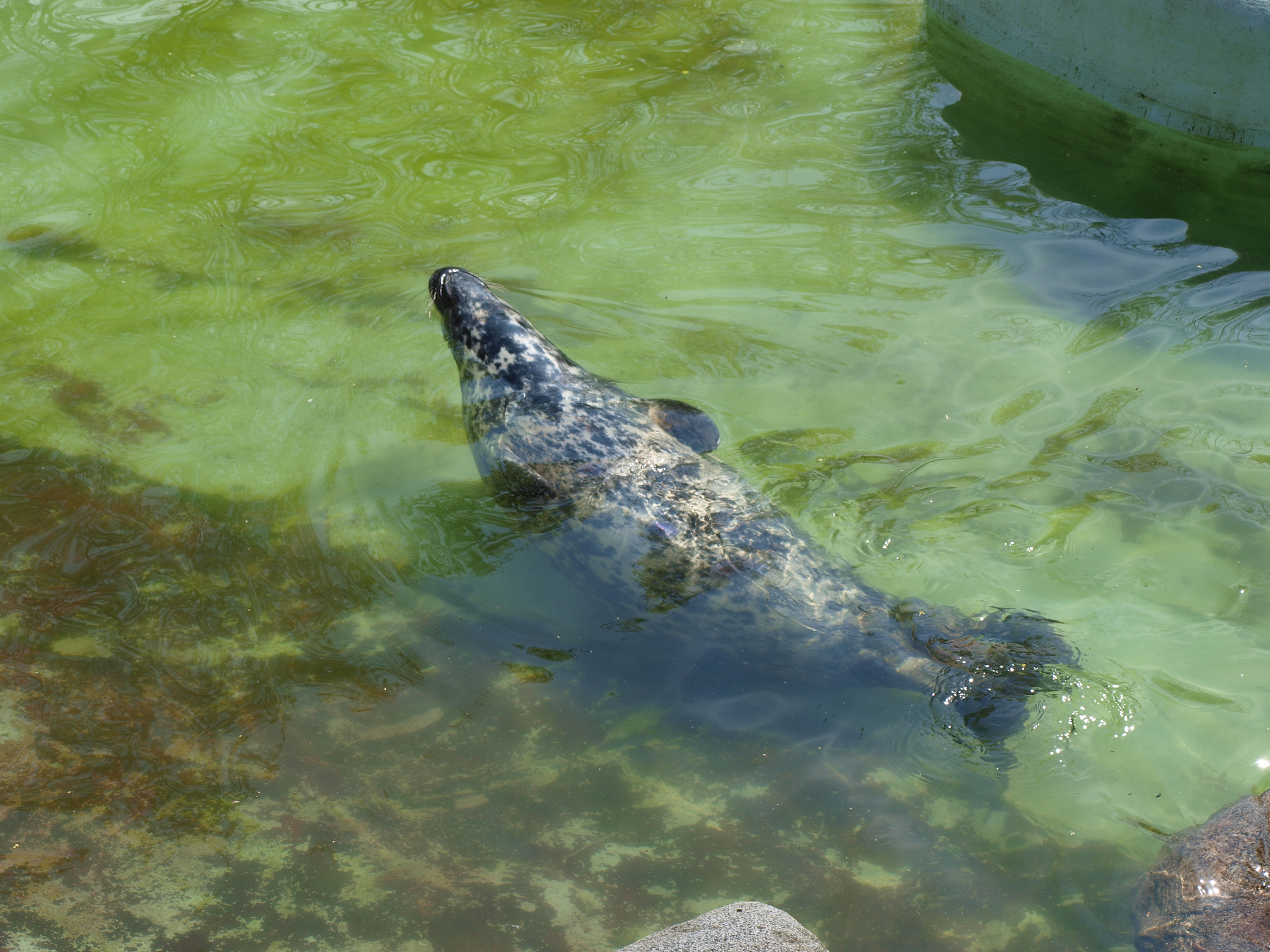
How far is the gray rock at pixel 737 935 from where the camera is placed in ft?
8.31

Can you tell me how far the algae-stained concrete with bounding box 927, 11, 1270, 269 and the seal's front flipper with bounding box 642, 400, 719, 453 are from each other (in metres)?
2.90

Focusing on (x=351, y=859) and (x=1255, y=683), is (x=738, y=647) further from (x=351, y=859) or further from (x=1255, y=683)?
(x=1255, y=683)

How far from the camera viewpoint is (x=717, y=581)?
3693 mm

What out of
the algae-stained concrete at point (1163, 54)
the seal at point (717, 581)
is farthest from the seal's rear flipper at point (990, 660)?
the algae-stained concrete at point (1163, 54)

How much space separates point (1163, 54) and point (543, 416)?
4496 millimetres

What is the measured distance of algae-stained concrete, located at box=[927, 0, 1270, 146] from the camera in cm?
547

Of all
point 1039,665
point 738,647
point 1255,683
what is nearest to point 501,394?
point 738,647

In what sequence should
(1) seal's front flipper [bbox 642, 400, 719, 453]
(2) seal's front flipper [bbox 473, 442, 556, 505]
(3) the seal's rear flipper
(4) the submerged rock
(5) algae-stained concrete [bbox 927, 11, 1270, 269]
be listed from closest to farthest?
(4) the submerged rock
(3) the seal's rear flipper
(2) seal's front flipper [bbox 473, 442, 556, 505]
(1) seal's front flipper [bbox 642, 400, 719, 453]
(5) algae-stained concrete [bbox 927, 11, 1270, 269]

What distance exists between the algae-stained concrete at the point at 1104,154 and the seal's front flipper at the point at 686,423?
9.52 feet

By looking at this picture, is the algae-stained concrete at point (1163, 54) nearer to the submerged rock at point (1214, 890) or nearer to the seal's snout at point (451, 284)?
the seal's snout at point (451, 284)

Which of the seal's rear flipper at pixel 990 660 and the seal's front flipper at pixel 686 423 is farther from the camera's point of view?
the seal's front flipper at pixel 686 423

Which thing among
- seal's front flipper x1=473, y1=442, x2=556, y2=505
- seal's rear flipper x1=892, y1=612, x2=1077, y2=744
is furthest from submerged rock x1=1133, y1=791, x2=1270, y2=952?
seal's front flipper x1=473, y1=442, x2=556, y2=505

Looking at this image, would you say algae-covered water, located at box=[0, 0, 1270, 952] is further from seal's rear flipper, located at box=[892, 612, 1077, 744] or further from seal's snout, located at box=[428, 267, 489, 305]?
seal's snout, located at box=[428, 267, 489, 305]

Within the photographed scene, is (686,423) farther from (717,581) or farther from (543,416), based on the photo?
(717,581)
